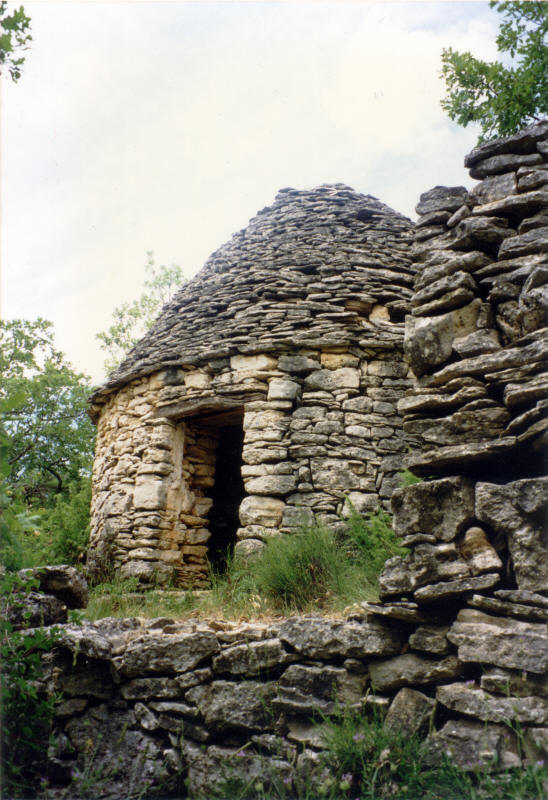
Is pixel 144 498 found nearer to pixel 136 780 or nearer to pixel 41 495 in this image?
pixel 136 780

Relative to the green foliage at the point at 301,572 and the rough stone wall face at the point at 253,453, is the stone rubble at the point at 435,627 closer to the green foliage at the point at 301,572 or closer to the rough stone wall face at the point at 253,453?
the green foliage at the point at 301,572

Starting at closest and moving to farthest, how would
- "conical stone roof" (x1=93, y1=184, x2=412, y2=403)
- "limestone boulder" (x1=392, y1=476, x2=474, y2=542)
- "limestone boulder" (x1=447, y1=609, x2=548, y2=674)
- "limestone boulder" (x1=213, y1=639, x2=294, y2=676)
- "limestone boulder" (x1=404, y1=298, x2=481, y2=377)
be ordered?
"limestone boulder" (x1=447, y1=609, x2=548, y2=674), "limestone boulder" (x1=392, y1=476, x2=474, y2=542), "limestone boulder" (x1=404, y1=298, x2=481, y2=377), "limestone boulder" (x1=213, y1=639, x2=294, y2=676), "conical stone roof" (x1=93, y1=184, x2=412, y2=403)

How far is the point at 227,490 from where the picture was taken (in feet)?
25.9

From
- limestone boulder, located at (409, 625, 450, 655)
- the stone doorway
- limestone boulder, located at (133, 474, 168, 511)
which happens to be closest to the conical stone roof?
the stone doorway

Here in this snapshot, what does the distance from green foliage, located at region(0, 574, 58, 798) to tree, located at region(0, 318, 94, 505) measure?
9610 millimetres

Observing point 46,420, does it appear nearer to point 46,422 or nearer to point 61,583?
point 46,422

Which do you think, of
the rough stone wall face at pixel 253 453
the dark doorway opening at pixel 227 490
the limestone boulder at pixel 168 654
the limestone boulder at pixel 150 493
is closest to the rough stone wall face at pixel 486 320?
the limestone boulder at pixel 168 654

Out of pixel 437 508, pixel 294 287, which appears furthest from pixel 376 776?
pixel 294 287

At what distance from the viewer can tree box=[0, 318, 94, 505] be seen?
12.8m

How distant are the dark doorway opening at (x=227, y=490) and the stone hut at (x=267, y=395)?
8 cm

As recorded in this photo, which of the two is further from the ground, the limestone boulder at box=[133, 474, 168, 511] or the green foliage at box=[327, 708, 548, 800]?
the limestone boulder at box=[133, 474, 168, 511]

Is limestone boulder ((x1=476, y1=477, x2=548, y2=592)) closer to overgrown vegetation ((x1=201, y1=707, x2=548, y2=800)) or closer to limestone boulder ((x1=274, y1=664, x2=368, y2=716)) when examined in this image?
overgrown vegetation ((x1=201, y1=707, x2=548, y2=800))

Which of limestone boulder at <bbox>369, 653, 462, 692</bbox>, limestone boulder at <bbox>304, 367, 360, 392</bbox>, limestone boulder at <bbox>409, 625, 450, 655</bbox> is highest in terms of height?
limestone boulder at <bbox>304, 367, 360, 392</bbox>

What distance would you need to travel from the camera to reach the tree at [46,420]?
1281cm
